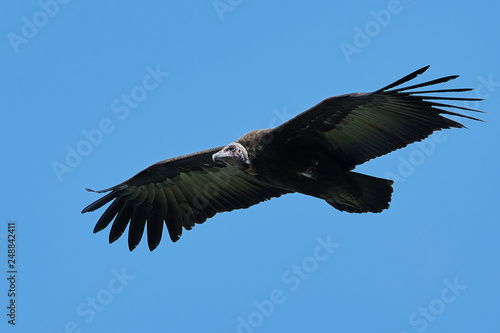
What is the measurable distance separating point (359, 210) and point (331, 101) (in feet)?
6.37

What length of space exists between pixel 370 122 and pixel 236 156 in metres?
2.07

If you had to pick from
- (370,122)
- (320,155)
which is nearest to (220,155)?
(320,155)

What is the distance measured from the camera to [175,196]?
14883 mm

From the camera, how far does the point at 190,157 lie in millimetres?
13953

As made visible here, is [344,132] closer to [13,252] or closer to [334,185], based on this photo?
[334,185]

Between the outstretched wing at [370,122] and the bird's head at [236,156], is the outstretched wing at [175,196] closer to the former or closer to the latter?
the bird's head at [236,156]

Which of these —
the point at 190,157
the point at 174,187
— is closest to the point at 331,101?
the point at 190,157

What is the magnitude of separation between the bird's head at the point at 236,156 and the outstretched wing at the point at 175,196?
61.0 inches

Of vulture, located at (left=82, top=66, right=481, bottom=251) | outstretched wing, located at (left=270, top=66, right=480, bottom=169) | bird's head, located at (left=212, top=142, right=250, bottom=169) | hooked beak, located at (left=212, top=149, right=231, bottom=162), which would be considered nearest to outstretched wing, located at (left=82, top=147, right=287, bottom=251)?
vulture, located at (left=82, top=66, right=481, bottom=251)

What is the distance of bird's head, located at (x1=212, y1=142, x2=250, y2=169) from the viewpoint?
12.3 m

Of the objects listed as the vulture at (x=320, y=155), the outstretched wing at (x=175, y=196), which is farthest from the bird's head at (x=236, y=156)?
the outstretched wing at (x=175, y=196)

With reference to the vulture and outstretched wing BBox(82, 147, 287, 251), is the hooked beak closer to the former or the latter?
the vulture

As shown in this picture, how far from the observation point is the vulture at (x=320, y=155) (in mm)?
11398

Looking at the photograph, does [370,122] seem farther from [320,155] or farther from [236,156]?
[236,156]
